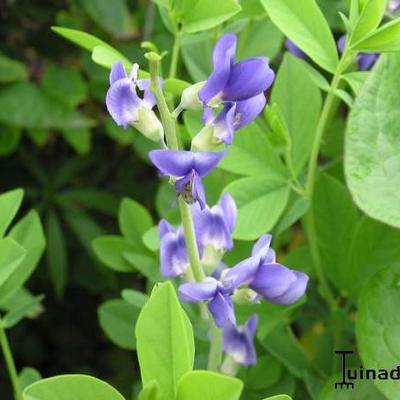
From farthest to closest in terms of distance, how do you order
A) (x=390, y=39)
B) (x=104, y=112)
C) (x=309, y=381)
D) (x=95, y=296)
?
(x=95, y=296) → (x=104, y=112) → (x=309, y=381) → (x=390, y=39)

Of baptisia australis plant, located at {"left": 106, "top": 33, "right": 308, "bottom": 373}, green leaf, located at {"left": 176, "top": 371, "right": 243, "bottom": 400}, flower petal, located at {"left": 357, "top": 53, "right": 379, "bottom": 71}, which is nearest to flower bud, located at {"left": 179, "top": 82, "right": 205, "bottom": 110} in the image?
baptisia australis plant, located at {"left": 106, "top": 33, "right": 308, "bottom": 373}

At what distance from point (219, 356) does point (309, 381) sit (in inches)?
5.5

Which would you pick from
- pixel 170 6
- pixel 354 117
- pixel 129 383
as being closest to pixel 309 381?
pixel 354 117

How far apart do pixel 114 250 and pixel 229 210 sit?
310mm

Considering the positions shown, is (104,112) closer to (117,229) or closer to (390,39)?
(117,229)

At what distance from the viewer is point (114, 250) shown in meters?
1.02

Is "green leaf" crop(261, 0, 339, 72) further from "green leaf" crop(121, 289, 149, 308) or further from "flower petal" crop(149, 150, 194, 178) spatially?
"green leaf" crop(121, 289, 149, 308)

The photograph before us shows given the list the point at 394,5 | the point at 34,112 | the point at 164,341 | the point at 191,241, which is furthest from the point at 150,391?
the point at 34,112

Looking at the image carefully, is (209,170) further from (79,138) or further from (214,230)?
(79,138)

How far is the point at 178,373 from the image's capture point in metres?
0.58

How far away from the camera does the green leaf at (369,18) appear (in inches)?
28.0

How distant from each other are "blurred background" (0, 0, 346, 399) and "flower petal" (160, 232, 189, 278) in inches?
20.9

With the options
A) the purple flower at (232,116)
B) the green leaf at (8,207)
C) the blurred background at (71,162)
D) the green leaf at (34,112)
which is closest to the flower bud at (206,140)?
the purple flower at (232,116)

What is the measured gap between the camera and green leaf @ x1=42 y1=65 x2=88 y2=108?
4.45 feet
